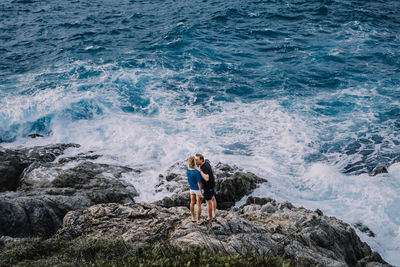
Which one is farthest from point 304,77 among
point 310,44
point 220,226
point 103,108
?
point 220,226

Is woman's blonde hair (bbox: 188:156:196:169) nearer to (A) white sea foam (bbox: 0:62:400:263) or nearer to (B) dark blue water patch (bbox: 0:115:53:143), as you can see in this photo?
(A) white sea foam (bbox: 0:62:400:263)

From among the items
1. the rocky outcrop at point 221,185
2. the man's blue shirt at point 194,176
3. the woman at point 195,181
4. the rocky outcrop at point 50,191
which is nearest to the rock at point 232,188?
the rocky outcrop at point 221,185

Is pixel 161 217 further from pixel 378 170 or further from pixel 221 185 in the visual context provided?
pixel 378 170

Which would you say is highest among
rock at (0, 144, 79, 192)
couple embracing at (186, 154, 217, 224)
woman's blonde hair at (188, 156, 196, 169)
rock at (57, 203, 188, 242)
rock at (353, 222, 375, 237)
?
woman's blonde hair at (188, 156, 196, 169)

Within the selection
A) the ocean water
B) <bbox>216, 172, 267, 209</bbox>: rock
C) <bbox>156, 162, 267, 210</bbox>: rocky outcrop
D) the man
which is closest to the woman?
the man

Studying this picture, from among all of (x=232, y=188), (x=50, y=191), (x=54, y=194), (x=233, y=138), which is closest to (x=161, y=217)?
(x=232, y=188)

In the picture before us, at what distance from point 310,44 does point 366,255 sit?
22.4 meters

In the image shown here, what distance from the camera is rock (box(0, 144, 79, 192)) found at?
47.1ft

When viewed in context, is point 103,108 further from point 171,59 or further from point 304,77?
point 304,77

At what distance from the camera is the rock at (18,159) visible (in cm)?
1435

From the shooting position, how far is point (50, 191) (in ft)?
41.4

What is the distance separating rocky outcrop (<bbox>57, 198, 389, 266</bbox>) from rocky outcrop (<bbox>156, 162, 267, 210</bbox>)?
1585mm

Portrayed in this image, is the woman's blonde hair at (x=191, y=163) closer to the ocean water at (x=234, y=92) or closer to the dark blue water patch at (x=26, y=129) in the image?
the ocean water at (x=234, y=92)

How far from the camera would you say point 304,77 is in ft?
81.4
